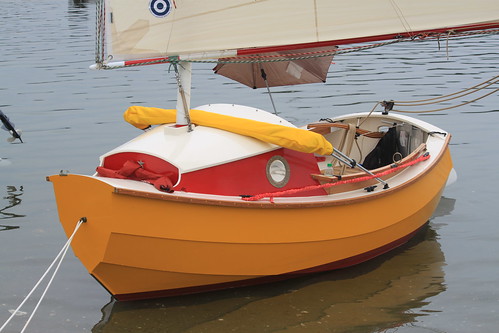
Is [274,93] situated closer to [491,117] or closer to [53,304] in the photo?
[491,117]

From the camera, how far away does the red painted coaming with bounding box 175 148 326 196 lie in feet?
23.6

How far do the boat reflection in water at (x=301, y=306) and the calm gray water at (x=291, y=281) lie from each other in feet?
0.05

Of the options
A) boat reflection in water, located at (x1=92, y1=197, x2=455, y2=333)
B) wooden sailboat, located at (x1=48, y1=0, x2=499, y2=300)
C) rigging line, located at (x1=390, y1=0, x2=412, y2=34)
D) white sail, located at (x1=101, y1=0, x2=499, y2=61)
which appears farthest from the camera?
rigging line, located at (x1=390, y1=0, x2=412, y2=34)

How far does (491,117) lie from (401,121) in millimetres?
6074

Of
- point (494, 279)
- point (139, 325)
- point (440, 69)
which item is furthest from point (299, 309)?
point (440, 69)

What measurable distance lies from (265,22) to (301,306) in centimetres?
268

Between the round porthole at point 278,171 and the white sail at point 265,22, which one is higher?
the white sail at point 265,22

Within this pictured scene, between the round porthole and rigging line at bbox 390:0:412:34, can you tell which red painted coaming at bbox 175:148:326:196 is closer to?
the round porthole

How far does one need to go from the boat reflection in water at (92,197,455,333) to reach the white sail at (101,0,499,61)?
7.65ft

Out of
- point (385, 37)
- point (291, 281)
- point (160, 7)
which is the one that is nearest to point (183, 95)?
point (160, 7)

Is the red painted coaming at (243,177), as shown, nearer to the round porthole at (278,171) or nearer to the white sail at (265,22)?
the round porthole at (278,171)

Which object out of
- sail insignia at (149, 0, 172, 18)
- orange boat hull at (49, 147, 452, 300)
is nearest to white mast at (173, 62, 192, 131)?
sail insignia at (149, 0, 172, 18)

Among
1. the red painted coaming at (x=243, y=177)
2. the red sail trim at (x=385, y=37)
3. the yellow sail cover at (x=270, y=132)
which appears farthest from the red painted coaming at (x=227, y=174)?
the red sail trim at (x=385, y=37)

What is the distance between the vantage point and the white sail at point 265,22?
730 cm
